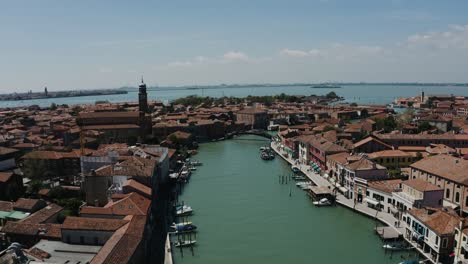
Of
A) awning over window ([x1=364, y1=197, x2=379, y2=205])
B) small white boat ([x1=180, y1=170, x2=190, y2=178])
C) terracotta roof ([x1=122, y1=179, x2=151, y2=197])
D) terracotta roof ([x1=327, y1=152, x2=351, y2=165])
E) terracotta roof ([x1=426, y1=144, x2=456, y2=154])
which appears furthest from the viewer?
small white boat ([x1=180, y1=170, x2=190, y2=178])

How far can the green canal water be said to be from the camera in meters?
15.9

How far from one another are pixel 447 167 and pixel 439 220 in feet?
22.8

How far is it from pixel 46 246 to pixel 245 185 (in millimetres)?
14624

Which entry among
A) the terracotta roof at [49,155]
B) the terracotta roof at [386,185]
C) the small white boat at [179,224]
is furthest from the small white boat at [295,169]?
the terracotta roof at [49,155]

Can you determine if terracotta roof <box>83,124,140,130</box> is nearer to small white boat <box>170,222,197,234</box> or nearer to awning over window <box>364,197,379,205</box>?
small white boat <box>170,222,197,234</box>

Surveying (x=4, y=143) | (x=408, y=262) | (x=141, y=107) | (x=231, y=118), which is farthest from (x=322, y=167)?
(x=231, y=118)

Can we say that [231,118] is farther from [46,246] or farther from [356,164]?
[46,246]

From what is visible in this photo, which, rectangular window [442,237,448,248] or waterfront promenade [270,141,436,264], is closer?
rectangular window [442,237,448,248]

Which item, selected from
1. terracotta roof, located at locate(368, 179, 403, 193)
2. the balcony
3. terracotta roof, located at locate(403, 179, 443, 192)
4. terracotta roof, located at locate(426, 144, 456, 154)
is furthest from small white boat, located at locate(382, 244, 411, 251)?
terracotta roof, located at locate(426, 144, 456, 154)

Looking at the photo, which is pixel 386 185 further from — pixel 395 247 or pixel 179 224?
pixel 179 224

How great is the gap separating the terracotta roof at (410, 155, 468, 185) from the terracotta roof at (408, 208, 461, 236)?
382cm

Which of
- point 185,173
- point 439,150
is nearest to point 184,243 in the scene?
point 185,173

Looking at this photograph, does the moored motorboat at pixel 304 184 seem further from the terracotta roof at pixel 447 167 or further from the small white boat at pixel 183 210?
the small white boat at pixel 183 210

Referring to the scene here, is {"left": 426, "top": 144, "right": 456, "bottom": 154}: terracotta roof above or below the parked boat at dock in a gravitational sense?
above
